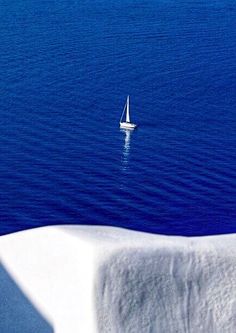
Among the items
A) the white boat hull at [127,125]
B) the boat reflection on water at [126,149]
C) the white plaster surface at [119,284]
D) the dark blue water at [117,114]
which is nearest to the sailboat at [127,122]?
the white boat hull at [127,125]

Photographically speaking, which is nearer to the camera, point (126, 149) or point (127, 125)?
point (126, 149)

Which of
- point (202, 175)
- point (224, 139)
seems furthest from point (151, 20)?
point (202, 175)

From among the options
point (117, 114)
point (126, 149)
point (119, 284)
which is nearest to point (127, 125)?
point (126, 149)

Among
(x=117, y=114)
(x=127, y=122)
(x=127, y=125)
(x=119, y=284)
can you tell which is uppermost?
(x=119, y=284)

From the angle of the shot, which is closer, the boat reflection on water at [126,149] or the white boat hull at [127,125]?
the boat reflection on water at [126,149]

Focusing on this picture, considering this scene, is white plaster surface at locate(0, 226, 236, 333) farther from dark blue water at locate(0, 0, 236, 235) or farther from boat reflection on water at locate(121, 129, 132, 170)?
boat reflection on water at locate(121, 129, 132, 170)

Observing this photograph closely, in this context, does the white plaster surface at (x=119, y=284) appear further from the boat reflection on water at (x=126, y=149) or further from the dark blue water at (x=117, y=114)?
the boat reflection on water at (x=126, y=149)

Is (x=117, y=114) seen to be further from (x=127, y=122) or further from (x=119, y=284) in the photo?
(x=119, y=284)

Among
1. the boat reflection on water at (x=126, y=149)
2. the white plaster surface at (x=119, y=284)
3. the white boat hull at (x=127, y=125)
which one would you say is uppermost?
the white plaster surface at (x=119, y=284)
